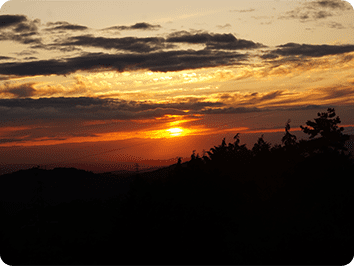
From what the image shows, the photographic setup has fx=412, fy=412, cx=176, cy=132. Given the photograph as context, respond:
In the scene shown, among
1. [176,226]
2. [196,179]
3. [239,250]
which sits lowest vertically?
[239,250]

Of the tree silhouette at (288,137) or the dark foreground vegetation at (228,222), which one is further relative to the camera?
the tree silhouette at (288,137)

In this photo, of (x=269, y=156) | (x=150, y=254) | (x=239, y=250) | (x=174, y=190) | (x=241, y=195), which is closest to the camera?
(x=150, y=254)

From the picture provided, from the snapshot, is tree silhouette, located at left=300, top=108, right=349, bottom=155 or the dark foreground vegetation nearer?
the dark foreground vegetation

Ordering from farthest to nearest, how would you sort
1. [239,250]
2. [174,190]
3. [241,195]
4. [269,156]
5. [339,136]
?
[339,136] → [269,156] → [241,195] → [174,190] → [239,250]

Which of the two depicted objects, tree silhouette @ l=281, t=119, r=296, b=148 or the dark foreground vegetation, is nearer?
the dark foreground vegetation

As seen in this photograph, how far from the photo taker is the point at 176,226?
4228 centimetres

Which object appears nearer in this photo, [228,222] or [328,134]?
[228,222]

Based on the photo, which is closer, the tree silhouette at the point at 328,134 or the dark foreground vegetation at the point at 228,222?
the dark foreground vegetation at the point at 228,222

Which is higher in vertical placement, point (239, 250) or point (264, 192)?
point (264, 192)

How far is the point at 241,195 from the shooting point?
189ft

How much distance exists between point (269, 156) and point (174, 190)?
30588mm

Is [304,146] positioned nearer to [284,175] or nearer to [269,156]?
[269,156]

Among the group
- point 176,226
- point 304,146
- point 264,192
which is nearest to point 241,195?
point 264,192

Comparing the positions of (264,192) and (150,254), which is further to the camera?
(264,192)
